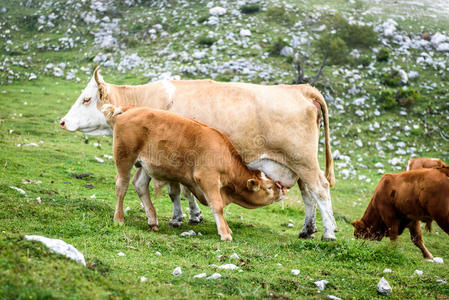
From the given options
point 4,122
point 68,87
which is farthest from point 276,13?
point 4,122

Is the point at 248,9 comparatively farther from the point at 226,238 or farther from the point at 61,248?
the point at 61,248

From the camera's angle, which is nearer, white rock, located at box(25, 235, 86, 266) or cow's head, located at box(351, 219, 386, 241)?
white rock, located at box(25, 235, 86, 266)

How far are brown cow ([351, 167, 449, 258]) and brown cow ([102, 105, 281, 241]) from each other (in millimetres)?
2645

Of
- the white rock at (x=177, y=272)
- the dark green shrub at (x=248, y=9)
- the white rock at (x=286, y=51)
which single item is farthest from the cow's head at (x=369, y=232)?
the dark green shrub at (x=248, y=9)

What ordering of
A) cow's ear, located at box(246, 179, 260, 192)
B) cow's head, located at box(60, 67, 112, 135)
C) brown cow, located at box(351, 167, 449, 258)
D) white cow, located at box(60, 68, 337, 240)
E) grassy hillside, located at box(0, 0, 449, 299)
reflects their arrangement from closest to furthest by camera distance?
1. grassy hillside, located at box(0, 0, 449, 299)
2. cow's ear, located at box(246, 179, 260, 192)
3. brown cow, located at box(351, 167, 449, 258)
4. white cow, located at box(60, 68, 337, 240)
5. cow's head, located at box(60, 67, 112, 135)

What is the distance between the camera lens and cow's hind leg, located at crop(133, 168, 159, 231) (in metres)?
8.55

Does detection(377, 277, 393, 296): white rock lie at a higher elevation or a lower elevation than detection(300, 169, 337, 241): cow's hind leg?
higher

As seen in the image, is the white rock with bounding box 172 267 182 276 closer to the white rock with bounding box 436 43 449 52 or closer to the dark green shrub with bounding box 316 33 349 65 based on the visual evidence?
the dark green shrub with bounding box 316 33 349 65

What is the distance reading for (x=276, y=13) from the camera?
3331 centimetres

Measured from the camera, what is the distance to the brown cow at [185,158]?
26.5 feet

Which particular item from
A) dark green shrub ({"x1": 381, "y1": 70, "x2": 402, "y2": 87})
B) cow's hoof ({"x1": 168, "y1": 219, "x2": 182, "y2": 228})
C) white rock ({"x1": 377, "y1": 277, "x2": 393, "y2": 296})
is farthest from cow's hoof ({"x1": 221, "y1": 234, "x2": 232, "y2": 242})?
dark green shrub ({"x1": 381, "y1": 70, "x2": 402, "y2": 87})

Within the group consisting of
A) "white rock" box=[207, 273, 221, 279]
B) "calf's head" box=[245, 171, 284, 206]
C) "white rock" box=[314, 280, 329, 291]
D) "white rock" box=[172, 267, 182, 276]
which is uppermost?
"white rock" box=[207, 273, 221, 279]

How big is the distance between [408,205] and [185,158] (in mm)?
4342

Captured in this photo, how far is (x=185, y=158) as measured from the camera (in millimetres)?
8094
